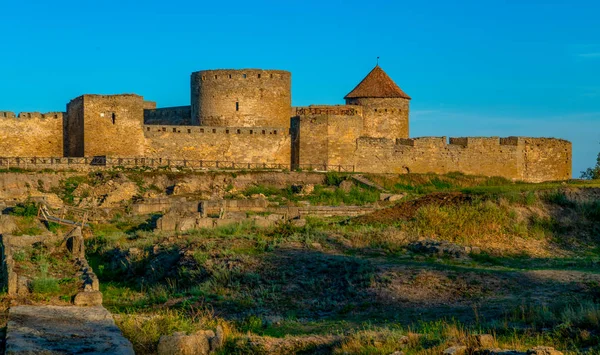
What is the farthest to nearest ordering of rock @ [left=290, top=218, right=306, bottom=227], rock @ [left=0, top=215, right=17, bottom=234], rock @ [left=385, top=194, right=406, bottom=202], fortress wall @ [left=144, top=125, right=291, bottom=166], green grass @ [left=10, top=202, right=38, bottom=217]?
fortress wall @ [left=144, top=125, right=291, bottom=166], rock @ [left=385, top=194, right=406, bottom=202], green grass @ [left=10, top=202, right=38, bottom=217], rock @ [left=290, top=218, right=306, bottom=227], rock @ [left=0, top=215, right=17, bottom=234]

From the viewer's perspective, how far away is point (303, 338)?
11.4 m

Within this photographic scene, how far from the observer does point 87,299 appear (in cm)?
1353

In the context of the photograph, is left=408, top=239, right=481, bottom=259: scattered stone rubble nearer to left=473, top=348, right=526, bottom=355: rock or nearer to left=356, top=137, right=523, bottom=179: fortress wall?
left=473, top=348, right=526, bottom=355: rock

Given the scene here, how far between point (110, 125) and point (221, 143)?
187 inches

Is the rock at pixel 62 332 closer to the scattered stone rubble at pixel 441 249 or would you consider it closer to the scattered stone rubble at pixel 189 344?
the scattered stone rubble at pixel 189 344

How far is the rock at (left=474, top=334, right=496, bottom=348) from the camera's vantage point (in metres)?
10.3

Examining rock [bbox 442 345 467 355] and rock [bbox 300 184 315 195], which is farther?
rock [bbox 300 184 315 195]

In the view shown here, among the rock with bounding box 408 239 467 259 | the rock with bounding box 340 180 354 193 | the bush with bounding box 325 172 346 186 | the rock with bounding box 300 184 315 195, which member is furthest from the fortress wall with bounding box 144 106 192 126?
the rock with bounding box 408 239 467 259

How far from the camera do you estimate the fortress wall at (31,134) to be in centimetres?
3822

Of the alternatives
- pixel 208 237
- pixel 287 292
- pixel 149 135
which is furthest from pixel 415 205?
pixel 149 135

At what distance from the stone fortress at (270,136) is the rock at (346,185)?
364cm

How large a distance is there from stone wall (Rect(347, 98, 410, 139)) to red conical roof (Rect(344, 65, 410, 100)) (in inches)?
7.9

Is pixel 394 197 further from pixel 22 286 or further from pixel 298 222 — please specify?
pixel 22 286

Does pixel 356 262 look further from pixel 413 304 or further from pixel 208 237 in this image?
pixel 208 237
